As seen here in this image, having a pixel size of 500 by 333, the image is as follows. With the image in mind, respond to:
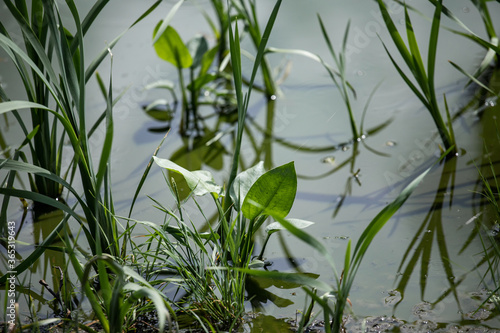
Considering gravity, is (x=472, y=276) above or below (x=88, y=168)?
below

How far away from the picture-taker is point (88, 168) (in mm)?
1266

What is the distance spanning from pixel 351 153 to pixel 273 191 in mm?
674

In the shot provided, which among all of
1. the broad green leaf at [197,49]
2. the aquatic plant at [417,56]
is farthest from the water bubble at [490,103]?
the broad green leaf at [197,49]

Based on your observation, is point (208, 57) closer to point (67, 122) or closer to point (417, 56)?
point (417, 56)

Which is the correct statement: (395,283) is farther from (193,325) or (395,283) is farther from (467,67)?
(467,67)

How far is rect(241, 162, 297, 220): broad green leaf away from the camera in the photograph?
1.27 meters

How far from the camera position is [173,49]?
199 cm

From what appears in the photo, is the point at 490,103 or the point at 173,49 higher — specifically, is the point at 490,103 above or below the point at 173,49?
below

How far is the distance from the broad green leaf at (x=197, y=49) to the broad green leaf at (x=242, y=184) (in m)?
0.84

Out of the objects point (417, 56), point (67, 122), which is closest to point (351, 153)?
point (417, 56)

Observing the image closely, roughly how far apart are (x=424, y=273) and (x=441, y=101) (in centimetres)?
92

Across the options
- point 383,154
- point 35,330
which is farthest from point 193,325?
point 383,154

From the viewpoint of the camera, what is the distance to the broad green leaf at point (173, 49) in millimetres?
1957

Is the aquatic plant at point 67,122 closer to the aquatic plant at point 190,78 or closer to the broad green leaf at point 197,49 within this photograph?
the aquatic plant at point 190,78
